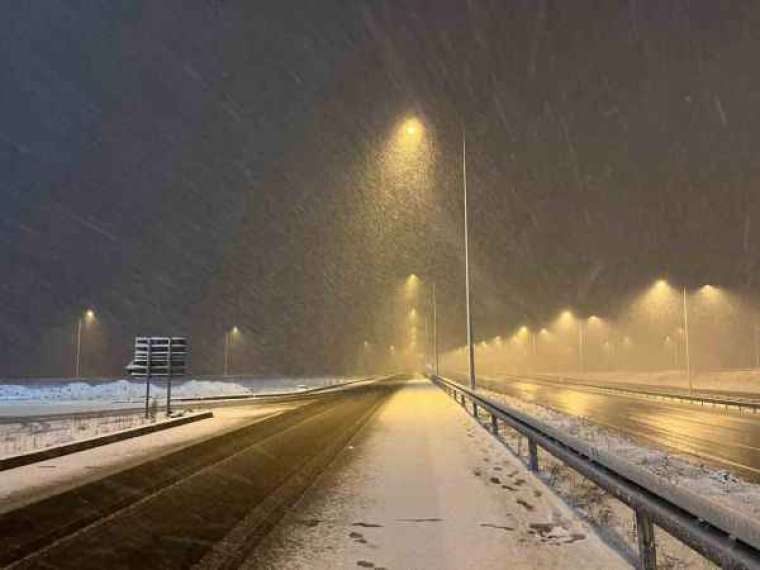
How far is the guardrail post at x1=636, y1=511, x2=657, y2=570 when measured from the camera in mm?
4844

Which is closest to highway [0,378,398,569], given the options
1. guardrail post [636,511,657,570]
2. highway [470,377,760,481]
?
guardrail post [636,511,657,570]

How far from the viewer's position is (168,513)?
24.8 ft

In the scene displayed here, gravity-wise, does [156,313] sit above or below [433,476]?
above

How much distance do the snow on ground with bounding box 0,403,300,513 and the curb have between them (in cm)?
18

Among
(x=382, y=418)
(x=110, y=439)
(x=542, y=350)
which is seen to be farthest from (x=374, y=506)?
(x=542, y=350)

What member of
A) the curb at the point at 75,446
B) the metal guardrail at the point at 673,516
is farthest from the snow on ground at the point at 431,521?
the curb at the point at 75,446

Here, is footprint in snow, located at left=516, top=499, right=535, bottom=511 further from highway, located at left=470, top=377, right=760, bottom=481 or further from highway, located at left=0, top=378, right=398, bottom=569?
highway, located at left=470, top=377, right=760, bottom=481

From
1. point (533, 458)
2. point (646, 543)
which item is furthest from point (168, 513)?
point (533, 458)

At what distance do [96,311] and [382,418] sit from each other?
328 feet

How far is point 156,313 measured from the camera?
118 metres

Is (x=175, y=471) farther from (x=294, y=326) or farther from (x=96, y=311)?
(x=294, y=326)

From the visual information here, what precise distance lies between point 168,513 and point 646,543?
5.29 metres

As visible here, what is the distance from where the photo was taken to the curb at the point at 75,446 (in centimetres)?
1174

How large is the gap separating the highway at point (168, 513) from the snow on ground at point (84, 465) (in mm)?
370
